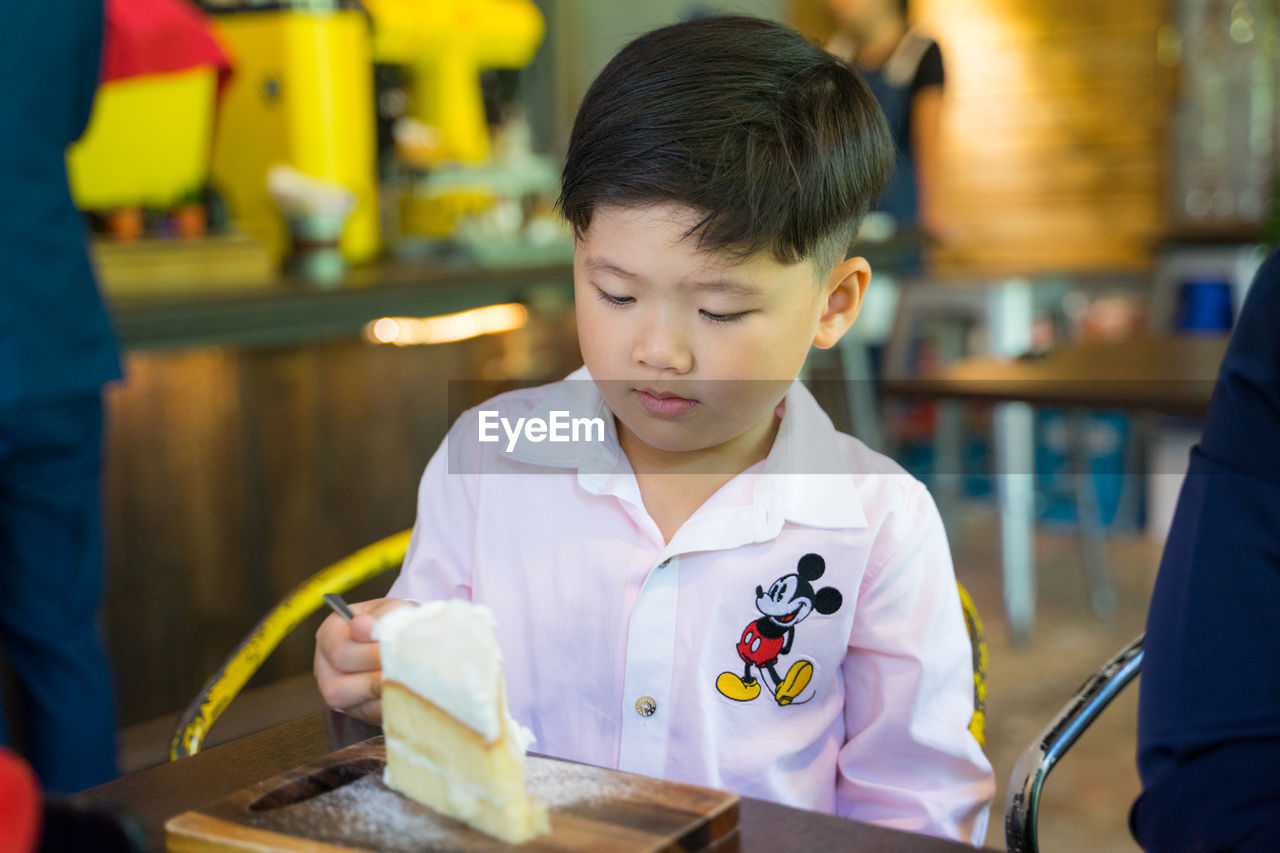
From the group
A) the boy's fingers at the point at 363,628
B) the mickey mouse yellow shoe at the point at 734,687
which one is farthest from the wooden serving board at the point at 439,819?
the mickey mouse yellow shoe at the point at 734,687

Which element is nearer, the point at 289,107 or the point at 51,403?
the point at 51,403

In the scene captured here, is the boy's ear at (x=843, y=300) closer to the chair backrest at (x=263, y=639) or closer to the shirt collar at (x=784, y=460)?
the shirt collar at (x=784, y=460)

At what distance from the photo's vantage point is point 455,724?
619mm

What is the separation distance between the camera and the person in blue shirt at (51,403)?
→ 1762mm

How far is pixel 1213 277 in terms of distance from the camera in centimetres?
407

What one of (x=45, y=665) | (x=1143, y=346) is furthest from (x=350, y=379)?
(x=1143, y=346)

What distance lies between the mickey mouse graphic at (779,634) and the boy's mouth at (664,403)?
14cm

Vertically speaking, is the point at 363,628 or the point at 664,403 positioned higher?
the point at 664,403

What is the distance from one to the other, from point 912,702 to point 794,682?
0.26 feet

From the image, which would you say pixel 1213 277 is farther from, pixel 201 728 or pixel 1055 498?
pixel 201 728

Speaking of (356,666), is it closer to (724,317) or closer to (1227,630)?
(724,317)

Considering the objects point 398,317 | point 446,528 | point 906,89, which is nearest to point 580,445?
point 446,528

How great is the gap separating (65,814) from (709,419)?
53 centimetres

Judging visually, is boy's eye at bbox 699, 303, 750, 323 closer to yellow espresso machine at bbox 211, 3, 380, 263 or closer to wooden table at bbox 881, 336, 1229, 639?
wooden table at bbox 881, 336, 1229, 639
